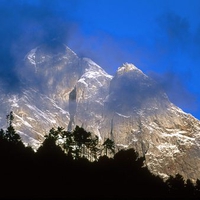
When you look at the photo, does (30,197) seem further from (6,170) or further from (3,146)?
(3,146)

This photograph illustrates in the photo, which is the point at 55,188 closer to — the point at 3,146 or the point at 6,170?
the point at 6,170

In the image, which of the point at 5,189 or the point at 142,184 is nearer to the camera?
the point at 5,189

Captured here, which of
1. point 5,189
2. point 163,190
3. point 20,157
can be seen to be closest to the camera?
point 5,189

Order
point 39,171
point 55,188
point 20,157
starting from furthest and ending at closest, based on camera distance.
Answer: point 20,157 → point 39,171 → point 55,188

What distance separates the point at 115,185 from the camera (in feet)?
216

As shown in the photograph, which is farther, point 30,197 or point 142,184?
point 142,184

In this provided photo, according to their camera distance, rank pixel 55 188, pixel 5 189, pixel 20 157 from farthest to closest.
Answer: pixel 20 157 → pixel 55 188 → pixel 5 189

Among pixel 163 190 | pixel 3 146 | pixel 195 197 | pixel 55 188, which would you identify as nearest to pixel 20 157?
pixel 3 146

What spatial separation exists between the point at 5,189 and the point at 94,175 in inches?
795

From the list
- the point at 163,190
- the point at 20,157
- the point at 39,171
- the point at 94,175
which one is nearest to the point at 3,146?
the point at 20,157

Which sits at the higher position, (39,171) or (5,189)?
(39,171)

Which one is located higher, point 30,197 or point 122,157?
point 122,157

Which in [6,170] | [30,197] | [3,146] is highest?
[3,146]

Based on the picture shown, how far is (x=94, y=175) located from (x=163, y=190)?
13582 millimetres
